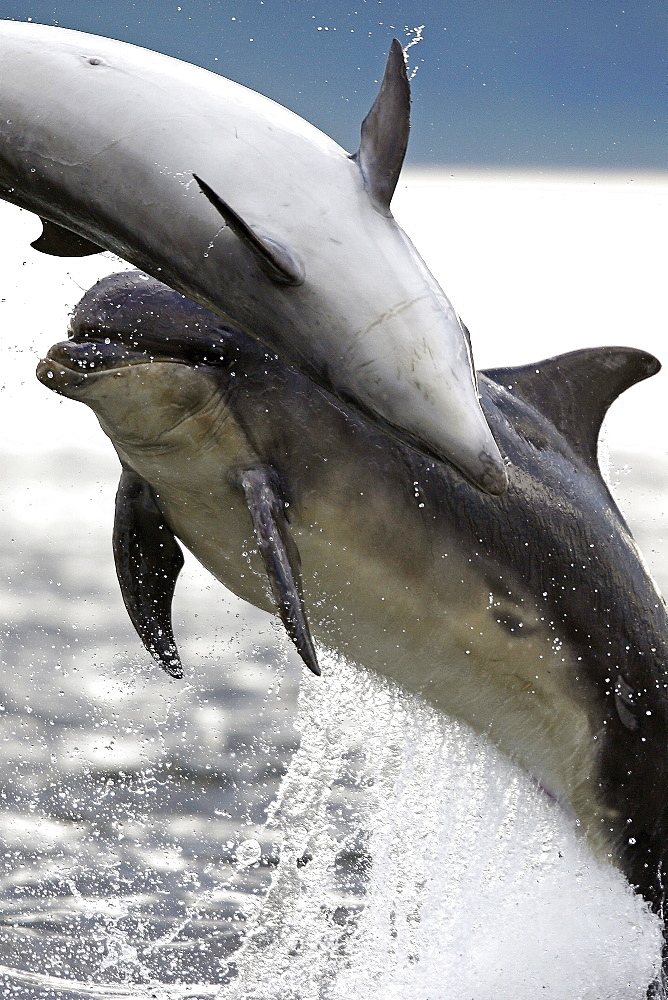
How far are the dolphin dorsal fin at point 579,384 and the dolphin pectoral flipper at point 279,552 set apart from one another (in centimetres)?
142

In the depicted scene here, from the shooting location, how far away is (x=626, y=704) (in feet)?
20.8

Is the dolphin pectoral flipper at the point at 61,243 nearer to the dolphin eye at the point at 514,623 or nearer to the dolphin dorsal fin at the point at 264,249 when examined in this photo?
the dolphin dorsal fin at the point at 264,249

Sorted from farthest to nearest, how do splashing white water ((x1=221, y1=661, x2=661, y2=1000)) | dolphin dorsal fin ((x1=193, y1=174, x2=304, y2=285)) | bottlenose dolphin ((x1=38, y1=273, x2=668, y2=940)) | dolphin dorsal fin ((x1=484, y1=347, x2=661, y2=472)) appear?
splashing white water ((x1=221, y1=661, x2=661, y2=1000)) < dolphin dorsal fin ((x1=484, y1=347, x2=661, y2=472)) < bottlenose dolphin ((x1=38, y1=273, x2=668, y2=940)) < dolphin dorsal fin ((x1=193, y1=174, x2=304, y2=285))

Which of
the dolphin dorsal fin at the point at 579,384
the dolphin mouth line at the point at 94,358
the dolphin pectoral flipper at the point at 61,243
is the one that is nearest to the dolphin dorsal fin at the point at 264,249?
the dolphin pectoral flipper at the point at 61,243

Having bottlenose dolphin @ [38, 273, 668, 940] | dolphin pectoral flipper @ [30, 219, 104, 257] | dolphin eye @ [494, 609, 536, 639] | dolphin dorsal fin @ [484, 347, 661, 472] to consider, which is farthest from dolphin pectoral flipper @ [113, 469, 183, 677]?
dolphin dorsal fin @ [484, 347, 661, 472]

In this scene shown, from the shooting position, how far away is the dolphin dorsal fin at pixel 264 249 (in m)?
3.95

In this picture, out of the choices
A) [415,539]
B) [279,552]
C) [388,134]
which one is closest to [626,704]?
[415,539]

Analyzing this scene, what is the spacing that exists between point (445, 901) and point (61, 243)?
13.7 ft

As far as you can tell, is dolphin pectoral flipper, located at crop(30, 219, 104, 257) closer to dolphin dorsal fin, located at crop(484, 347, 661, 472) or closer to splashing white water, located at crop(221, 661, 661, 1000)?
dolphin dorsal fin, located at crop(484, 347, 661, 472)

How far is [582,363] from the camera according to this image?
255 inches

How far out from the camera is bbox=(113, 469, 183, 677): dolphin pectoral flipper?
19.9 ft

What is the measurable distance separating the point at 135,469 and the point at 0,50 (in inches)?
74.5

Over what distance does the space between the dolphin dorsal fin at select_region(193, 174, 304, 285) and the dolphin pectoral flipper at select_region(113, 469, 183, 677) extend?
6.57 ft

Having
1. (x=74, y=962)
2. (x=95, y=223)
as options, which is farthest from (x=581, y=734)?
(x=95, y=223)
